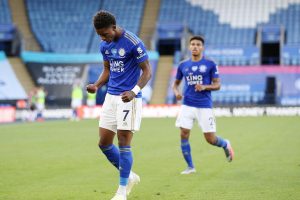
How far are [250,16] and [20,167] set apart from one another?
35.2m

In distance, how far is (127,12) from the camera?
47.7 m

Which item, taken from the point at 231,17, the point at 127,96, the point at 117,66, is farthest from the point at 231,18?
the point at 127,96

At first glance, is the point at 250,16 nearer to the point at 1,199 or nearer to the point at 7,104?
the point at 7,104

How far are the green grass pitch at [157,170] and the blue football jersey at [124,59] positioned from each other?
1405mm

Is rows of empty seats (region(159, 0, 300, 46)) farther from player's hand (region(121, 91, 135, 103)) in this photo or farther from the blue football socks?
player's hand (region(121, 91, 135, 103))

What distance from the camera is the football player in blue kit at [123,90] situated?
8.51 m

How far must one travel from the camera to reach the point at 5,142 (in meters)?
19.4

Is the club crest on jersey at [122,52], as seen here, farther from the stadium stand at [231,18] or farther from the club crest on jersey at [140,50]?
the stadium stand at [231,18]

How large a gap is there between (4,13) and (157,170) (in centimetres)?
3731

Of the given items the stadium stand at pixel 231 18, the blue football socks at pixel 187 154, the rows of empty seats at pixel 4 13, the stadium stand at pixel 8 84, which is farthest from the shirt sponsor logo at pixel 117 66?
the rows of empty seats at pixel 4 13

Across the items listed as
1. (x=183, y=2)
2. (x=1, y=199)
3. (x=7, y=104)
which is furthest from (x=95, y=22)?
(x=183, y=2)

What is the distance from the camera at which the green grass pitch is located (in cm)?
915

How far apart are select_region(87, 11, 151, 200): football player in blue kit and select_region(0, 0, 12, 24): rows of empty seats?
128 ft

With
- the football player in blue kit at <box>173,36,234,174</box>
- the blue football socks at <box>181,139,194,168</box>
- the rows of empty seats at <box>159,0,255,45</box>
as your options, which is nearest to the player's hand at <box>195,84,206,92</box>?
the football player in blue kit at <box>173,36,234,174</box>
